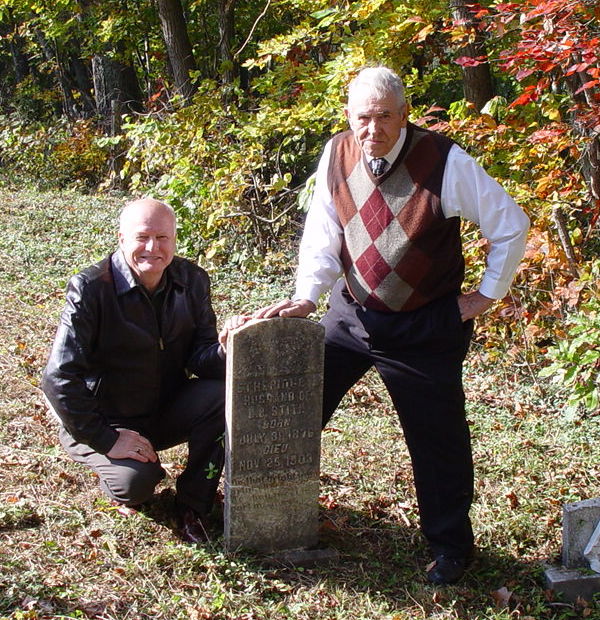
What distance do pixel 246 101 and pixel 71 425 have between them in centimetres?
670

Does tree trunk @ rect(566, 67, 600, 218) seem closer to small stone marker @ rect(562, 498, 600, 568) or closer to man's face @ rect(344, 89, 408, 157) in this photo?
small stone marker @ rect(562, 498, 600, 568)

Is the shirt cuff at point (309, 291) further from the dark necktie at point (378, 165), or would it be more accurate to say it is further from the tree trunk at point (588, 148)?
the tree trunk at point (588, 148)

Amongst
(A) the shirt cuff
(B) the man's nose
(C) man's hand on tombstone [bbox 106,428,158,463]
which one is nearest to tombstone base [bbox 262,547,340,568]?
(C) man's hand on tombstone [bbox 106,428,158,463]

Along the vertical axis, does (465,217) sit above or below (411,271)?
above

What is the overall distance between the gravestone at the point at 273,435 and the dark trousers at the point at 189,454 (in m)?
0.23

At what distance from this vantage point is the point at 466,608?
376 centimetres

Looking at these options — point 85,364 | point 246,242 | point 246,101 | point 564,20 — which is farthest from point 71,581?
point 246,101

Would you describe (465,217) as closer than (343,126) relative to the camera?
Yes

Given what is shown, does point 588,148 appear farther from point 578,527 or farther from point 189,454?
point 189,454

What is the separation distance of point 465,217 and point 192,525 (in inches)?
76.9

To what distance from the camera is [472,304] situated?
361cm

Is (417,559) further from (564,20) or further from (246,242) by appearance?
(246,242)

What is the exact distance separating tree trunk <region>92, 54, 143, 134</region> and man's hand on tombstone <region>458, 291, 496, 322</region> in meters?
13.0

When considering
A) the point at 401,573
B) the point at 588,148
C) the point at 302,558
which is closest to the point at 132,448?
the point at 302,558
